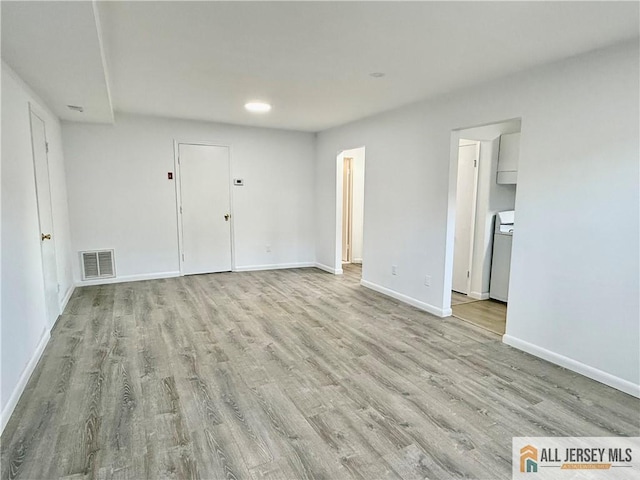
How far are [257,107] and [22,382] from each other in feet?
11.4

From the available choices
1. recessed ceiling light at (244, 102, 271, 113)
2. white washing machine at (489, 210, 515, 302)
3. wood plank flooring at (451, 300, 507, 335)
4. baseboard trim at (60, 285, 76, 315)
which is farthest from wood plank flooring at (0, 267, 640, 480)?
recessed ceiling light at (244, 102, 271, 113)

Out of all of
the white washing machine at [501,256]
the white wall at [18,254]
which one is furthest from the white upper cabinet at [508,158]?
the white wall at [18,254]

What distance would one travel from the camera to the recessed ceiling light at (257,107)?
4.24 m

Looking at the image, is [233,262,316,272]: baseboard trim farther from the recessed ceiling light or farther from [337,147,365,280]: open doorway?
the recessed ceiling light

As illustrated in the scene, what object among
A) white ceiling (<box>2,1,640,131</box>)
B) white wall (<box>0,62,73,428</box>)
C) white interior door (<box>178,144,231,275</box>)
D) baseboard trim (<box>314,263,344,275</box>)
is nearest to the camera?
white ceiling (<box>2,1,640,131</box>)

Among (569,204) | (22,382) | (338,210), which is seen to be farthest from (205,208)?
(569,204)

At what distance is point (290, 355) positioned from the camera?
118 inches

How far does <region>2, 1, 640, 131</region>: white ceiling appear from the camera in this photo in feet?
6.56

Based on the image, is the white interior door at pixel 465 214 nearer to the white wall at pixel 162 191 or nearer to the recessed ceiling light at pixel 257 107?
the recessed ceiling light at pixel 257 107

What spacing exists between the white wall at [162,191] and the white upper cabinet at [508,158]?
3166 mm

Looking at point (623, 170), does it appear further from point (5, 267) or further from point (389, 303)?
point (5, 267)

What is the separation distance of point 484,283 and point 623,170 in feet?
7.83

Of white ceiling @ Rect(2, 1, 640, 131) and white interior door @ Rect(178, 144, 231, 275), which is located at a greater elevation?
white ceiling @ Rect(2, 1, 640, 131)

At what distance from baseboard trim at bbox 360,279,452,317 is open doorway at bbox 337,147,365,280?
1.61m
